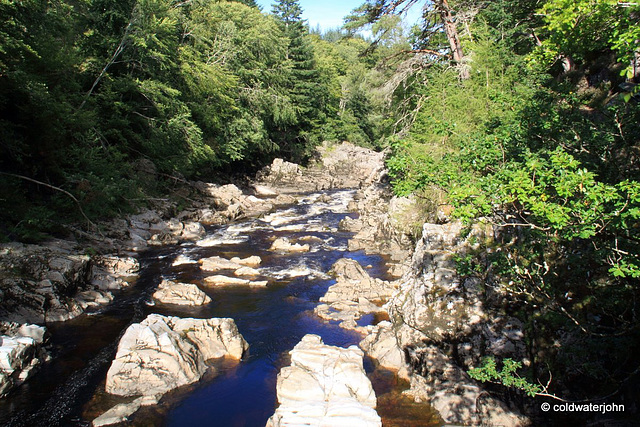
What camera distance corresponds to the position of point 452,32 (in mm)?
18484

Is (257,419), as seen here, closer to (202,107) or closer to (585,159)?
(585,159)

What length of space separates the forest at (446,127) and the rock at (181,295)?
4327 millimetres

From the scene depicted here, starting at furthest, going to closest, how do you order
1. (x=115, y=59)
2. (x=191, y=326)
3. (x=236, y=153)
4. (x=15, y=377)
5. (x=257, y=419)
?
(x=236, y=153) < (x=115, y=59) < (x=191, y=326) < (x=15, y=377) < (x=257, y=419)

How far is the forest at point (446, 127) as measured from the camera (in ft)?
19.7

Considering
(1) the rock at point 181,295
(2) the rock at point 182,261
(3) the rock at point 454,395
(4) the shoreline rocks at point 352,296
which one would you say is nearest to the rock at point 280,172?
A: (2) the rock at point 182,261

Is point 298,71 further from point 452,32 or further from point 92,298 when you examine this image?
point 92,298

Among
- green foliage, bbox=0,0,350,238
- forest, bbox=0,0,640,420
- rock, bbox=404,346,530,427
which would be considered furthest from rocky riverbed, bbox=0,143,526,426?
green foliage, bbox=0,0,350,238

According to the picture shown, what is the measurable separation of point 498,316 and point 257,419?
5.78 metres

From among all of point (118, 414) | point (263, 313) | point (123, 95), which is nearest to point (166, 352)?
point (118, 414)

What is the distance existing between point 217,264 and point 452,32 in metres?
15.0

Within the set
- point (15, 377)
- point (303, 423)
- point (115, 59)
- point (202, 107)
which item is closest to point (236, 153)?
point (202, 107)

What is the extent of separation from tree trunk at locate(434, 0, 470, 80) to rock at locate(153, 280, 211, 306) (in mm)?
14342

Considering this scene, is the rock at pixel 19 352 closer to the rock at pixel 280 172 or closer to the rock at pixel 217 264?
the rock at pixel 217 264

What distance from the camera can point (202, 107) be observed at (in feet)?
96.7
